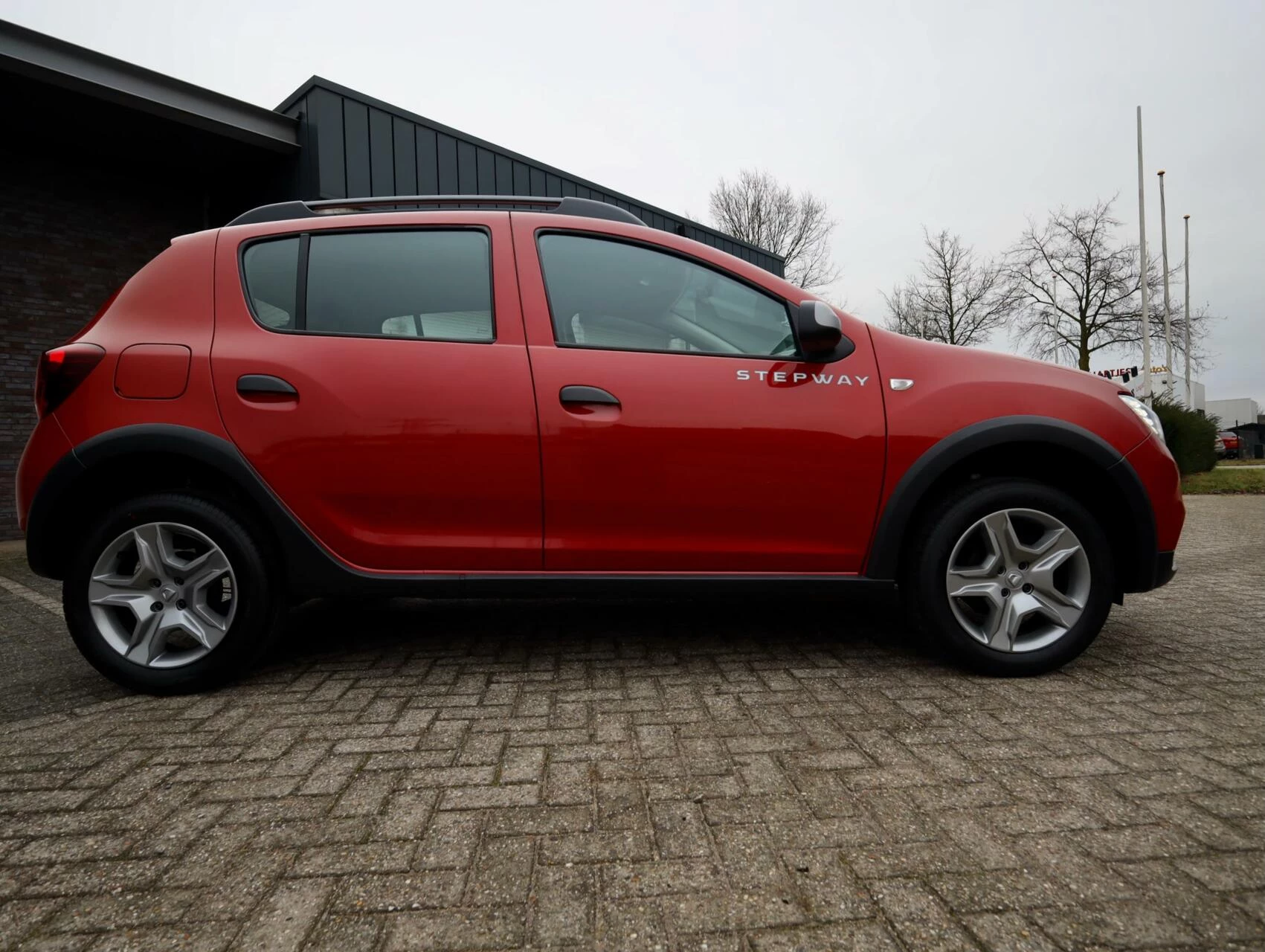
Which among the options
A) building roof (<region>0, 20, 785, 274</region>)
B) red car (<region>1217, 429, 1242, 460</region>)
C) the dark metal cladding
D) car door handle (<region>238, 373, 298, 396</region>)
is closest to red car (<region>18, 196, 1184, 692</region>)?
car door handle (<region>238, 373, 298, 396</region>)

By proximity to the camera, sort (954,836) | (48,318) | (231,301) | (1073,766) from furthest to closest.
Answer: (48,318) → (231,301) → (1073,766) → (954,836)

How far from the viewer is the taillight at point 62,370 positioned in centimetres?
232

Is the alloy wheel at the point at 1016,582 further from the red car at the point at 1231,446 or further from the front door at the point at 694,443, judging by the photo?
the red car at the point at 1231,446

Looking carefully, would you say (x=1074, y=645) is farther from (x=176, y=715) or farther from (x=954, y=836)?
(x=176, y=715)

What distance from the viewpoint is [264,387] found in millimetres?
2357

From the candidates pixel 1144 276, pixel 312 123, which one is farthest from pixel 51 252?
pixel 1144 276

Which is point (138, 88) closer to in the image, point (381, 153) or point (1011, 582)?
point (381, 153)

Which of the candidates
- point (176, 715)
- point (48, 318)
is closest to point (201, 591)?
point (176, 715)

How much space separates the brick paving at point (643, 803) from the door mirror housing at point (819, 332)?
1.24 metres

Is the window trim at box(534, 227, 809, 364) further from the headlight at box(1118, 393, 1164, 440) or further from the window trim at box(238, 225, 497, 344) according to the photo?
the headlight at box(1118, 393, 1164, 440)

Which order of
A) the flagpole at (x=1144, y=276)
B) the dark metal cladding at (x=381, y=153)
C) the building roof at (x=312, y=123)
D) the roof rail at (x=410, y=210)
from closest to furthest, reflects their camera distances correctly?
the roof rail at (x=410, y=210), the building roof at (x=312, y=123), the dark metal cladding at (x=381, y=153), the flagpole at (x=1144, y=276)

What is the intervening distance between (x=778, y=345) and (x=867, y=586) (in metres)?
1.00

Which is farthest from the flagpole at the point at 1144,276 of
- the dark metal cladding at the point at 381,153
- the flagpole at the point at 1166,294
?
the dark metal cladding at the point at 381,153

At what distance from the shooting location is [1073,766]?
5.76 ft
